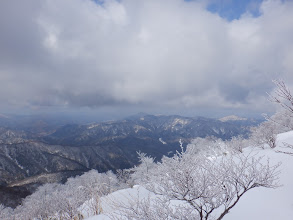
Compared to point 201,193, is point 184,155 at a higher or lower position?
higher

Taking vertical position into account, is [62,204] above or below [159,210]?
below

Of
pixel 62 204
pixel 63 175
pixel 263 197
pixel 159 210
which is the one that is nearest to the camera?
pixel 159 210

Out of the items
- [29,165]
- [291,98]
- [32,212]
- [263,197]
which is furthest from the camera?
[29,165]

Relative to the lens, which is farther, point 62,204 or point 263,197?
point 62,204

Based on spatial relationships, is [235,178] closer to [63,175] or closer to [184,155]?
[184,155]

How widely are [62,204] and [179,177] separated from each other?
17.0 metres

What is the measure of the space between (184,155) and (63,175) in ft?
552

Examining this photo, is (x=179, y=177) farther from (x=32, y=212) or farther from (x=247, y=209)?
(x=32, y=212)

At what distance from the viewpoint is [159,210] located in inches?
252

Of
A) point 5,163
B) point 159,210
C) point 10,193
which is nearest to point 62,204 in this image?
point 159,210

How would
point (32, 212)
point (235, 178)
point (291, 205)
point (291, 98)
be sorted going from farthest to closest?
point (32, 212) < point (291, 205) < point (235, 178) < point (291, 98)

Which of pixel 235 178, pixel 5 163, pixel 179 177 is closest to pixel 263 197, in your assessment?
pixel 235 178

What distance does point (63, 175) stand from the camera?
147 metres

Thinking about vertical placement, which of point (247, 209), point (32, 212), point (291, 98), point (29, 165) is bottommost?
point (29, 165)
